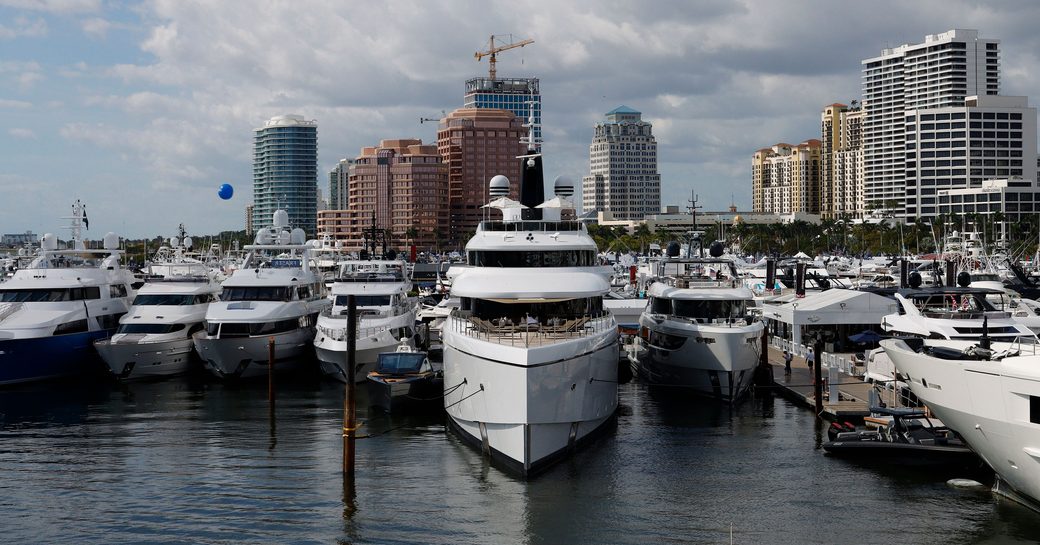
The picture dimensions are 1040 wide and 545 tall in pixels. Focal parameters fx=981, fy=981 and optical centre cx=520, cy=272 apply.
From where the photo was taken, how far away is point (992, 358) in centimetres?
2595

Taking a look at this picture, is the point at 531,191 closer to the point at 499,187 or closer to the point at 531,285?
the point at 499,187

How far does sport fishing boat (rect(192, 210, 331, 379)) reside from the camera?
154 ft

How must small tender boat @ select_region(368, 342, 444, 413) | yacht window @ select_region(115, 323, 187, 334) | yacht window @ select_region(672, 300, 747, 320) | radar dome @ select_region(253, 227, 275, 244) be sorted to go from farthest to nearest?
radar dome @ select_region(253, 227, 275, 244) → yacht window @ select_region(115, 323, 187, 334) → yacht window @ select_region(672, 300, 747, 320) → small tender boat @ select_region(368, 342, 444, 413)

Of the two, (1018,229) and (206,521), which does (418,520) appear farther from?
(1018,229)

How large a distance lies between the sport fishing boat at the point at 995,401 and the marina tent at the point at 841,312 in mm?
19484

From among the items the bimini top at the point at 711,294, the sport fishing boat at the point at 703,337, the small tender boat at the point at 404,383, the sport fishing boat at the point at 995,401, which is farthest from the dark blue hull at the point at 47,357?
the sport fishing boat at the point at 995,401

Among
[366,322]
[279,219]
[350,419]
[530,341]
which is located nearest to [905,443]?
[530,341]

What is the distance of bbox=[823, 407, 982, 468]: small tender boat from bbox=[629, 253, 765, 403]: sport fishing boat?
289 inches

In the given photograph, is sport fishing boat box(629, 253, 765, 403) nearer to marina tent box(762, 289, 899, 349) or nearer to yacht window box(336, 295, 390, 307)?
marina tent box(762, 289, 899, 349)

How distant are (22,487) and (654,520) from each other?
1861 centimetres

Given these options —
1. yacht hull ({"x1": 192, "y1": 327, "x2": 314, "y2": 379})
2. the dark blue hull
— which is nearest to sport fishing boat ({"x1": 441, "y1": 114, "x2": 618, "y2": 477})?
yacht hull ({"x1": 192, "y1": 327, "x2": 314, "y2": 379})

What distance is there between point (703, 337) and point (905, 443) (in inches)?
427

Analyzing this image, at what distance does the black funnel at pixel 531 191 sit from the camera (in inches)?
1581

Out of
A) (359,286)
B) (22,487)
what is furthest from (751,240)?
(22,487)
